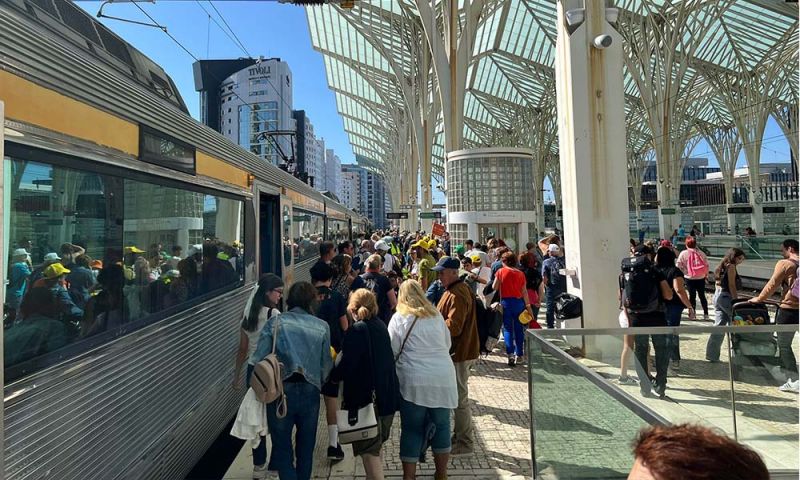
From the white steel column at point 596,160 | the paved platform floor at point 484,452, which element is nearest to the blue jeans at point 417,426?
the paved platform floor at point 484,452

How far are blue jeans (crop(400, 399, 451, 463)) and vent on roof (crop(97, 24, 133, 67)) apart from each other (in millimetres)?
3379

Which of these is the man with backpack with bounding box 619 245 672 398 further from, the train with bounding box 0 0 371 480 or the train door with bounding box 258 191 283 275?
the train door with bounding box 258 191 283 275

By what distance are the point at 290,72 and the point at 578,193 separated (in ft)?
344

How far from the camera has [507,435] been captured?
462 cm

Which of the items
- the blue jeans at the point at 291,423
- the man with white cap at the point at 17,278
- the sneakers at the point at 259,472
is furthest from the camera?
the sneakers at the point at 259,472

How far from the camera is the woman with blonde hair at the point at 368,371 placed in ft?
10.7

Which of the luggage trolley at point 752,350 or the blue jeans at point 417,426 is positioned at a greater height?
the luggage trolley at point 752,350

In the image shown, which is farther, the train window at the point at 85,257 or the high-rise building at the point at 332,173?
the high-rise building at the point at 332,173

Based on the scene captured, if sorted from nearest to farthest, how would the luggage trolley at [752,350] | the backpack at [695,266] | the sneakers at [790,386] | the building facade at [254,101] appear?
the sneakers at [790,386] → the luggage trolley at [752,350] → the backpack at [695,266] → the building facade at [254,101]

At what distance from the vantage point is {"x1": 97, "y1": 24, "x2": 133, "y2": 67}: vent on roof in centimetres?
383

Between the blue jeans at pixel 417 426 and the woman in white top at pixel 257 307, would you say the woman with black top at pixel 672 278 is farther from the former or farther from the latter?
the woman in white top at pixel 257 307

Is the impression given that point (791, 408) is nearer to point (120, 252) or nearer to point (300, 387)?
point (300, 387)

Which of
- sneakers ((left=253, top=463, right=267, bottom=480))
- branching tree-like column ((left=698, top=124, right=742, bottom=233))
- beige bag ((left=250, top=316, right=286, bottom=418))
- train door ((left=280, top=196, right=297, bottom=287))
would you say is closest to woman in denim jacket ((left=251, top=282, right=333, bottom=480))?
beige bag ((left=250, top=316, right=286, bottom=418))

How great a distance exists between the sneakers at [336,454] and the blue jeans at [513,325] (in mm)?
3374
